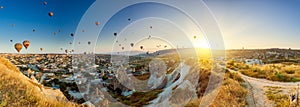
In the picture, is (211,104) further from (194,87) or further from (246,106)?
(194,87)

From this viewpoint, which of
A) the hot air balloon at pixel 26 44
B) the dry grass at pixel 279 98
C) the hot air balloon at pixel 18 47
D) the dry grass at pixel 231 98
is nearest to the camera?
the dry grass at pixel 279 98

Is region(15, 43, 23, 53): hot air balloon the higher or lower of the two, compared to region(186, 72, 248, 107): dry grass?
higher

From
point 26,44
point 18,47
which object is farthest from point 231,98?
point 18,47

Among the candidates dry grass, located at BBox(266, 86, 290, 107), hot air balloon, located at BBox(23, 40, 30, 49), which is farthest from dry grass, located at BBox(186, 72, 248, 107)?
hot air balloon, located at BBox(23, 40, 30, 49)

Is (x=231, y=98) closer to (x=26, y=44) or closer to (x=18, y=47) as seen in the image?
(x=26, y=44)

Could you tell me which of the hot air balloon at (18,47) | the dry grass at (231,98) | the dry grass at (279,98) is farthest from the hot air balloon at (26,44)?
the dry grass at (279,98)

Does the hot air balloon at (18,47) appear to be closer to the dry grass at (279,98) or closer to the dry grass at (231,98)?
the dry grass at (231,98)

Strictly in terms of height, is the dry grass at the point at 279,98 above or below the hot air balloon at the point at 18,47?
below

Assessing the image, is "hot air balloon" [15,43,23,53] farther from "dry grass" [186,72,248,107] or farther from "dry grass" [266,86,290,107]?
"dry grass" [266,86,290,107]

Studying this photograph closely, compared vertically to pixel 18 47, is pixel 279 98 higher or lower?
lower

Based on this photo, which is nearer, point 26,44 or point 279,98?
point 279,98

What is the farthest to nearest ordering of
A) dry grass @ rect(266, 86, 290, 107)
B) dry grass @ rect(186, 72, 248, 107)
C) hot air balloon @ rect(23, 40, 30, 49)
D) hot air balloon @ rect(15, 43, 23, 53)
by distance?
hot air balloon @ rect(23, 40, 30, 49) < hot air balloon @ rect(15, 43, 23, 53) < dry grass @ rect(186, 72, 248, 107) < dry grass @ rect(266, 86, 290, 107)
